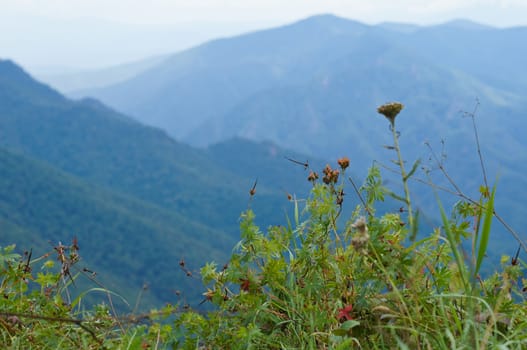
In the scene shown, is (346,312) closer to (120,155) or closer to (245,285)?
(245,285)

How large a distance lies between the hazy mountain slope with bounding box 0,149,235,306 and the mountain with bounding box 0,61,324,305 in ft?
0.46

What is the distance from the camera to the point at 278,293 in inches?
93.8

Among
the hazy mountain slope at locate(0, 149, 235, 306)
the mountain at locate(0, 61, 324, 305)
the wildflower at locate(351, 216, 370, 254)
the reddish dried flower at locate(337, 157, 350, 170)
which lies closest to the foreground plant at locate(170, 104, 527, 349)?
the reddish dried flower at locate(337, 157, 350, 170)

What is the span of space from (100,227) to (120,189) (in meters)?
31.2

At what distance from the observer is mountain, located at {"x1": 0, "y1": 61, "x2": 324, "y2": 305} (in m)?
79.8

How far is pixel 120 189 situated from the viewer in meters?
115

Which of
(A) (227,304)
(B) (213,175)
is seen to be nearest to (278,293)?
(A) (227,304)

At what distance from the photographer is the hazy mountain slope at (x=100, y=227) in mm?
78625

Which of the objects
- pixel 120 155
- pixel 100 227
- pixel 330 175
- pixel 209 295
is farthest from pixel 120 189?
pixel 330 175

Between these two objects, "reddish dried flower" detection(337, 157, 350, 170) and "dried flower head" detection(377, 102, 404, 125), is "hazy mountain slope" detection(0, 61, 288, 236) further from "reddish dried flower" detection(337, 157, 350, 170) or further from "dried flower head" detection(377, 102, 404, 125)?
"dried flower head" detection(377, 102, 404, 125)

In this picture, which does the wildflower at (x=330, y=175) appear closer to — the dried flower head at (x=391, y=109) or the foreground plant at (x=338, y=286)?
the foreground plant at (x=338, y=286)

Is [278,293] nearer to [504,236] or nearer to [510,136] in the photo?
[504,236]

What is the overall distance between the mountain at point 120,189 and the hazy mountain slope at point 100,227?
14 cm

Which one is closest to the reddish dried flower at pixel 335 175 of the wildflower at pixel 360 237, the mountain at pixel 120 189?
the wildflower at pixel 360 237
